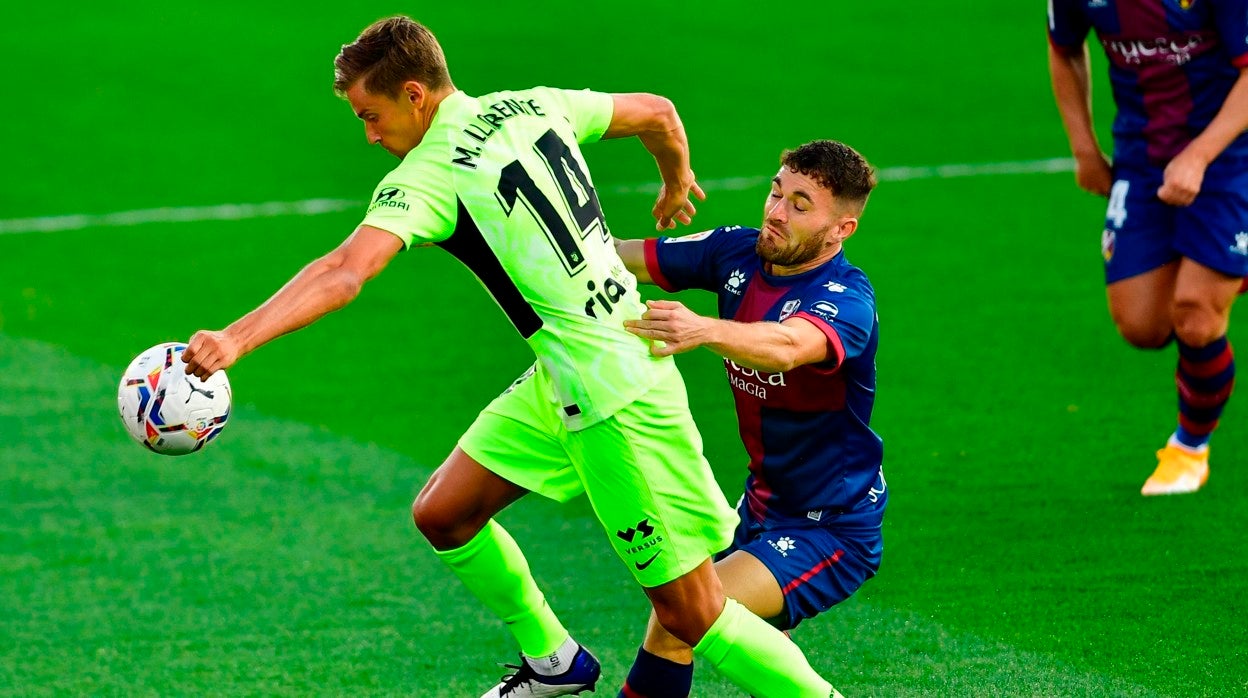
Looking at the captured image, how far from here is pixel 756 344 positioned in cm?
457

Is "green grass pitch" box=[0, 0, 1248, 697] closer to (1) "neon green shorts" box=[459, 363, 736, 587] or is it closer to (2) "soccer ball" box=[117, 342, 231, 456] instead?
(1) "neon green shorts" box=[459, 363, 736, 587]

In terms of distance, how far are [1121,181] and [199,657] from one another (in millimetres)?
4232

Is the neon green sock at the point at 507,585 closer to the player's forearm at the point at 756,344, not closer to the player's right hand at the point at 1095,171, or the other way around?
the player's forearm at the point at 756,344

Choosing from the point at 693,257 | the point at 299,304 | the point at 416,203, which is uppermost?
the point at 416,203

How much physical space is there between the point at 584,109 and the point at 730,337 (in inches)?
35.7

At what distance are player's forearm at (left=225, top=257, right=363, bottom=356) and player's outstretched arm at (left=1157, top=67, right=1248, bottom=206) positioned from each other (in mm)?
3859

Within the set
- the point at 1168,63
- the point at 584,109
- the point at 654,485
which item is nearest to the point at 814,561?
the point at 654,485

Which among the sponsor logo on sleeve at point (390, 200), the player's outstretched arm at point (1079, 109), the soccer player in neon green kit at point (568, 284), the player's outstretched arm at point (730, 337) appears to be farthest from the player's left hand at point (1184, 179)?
the sponsor logo on sleeve at point (390, 200)

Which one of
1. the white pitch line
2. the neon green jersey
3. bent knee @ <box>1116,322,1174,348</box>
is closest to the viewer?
the neon green jersey

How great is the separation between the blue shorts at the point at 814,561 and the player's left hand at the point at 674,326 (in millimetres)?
798

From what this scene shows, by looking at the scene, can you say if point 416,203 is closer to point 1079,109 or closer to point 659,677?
point 659,677

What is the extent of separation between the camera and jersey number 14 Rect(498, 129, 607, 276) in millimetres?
4629

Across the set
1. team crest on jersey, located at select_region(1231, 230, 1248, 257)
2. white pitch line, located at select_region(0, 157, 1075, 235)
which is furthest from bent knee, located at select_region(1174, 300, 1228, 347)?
white pitch line, located at select_region(0, 157, 1075, 235)

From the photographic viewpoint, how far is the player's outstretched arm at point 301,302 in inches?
165
